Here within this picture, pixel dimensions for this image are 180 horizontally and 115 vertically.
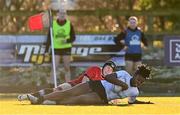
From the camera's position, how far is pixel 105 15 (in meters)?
22.9

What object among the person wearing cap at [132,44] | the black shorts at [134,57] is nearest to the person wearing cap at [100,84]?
the person wearing cap at [132,44]

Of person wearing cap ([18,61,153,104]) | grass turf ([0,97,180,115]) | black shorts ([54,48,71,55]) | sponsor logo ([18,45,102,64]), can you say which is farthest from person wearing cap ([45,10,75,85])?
grass turf ([0,97,180,115])

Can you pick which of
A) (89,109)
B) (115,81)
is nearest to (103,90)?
(115,81)

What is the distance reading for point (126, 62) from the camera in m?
19.8

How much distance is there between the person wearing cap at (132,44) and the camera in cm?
1939

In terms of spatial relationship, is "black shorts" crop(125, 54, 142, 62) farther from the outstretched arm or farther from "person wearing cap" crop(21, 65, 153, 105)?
the outstretched arm

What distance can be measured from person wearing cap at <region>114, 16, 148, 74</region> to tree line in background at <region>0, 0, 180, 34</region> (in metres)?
1.96

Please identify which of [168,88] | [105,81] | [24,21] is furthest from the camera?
[24,21]

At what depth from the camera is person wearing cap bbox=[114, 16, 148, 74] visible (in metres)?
19.4

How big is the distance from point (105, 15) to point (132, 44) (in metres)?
3.53

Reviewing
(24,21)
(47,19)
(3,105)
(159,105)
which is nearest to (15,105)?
(3,105)

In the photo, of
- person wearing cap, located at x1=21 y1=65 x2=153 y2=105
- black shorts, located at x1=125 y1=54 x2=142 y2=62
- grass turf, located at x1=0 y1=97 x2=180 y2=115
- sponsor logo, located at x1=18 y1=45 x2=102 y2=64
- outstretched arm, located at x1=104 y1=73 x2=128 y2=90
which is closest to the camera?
grass turf, located at x1=0 y1=97 x2=180 y2=115

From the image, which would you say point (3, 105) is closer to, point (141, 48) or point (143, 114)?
point (143, 114)

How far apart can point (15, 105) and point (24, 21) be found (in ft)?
47.4
